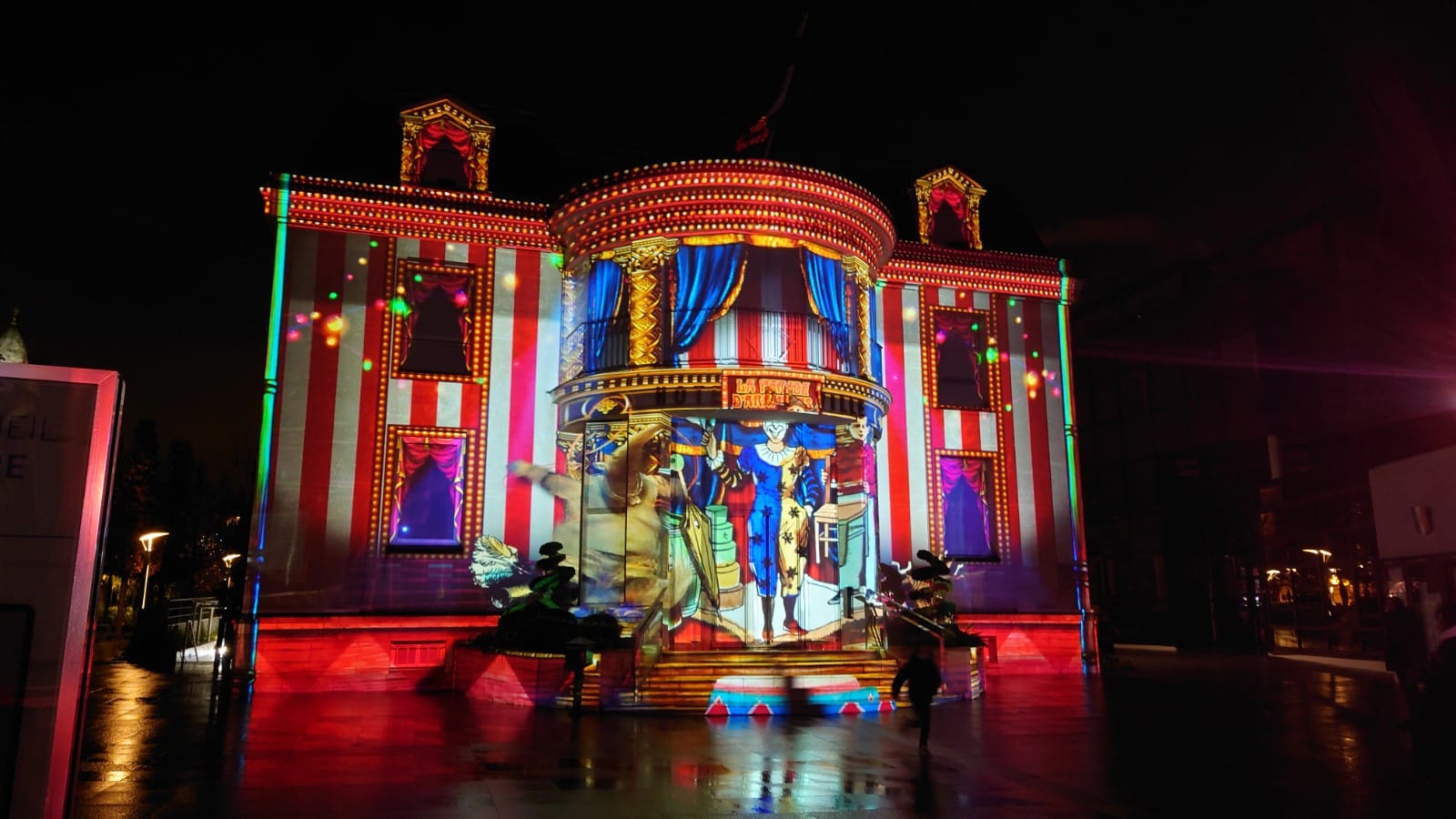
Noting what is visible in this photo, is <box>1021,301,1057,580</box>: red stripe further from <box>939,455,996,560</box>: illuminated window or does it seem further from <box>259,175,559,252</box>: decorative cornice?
<box>259,175,559,252</box>: decorative cornice

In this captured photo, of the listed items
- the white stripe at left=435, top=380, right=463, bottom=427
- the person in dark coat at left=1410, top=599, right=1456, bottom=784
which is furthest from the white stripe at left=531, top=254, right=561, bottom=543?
the person in dark coat at left=1410, top=599, right=1456, bottom=784

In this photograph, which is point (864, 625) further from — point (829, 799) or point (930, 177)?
point (930, 177)

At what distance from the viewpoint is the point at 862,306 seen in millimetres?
20109

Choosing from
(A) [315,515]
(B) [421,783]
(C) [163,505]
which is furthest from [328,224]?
(C) [163,505]

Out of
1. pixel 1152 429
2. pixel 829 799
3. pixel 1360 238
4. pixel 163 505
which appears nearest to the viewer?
pixel 829 799

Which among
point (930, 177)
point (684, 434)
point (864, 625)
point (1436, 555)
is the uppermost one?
point (930, 177)

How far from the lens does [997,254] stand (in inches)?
942

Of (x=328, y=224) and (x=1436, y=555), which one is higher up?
(x=328, y=224)

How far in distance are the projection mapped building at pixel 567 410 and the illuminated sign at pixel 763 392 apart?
0.15ft

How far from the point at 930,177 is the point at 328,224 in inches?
551

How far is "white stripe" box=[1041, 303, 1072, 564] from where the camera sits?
23109mm

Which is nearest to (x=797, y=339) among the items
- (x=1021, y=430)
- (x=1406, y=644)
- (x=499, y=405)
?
(x=499, y=405)

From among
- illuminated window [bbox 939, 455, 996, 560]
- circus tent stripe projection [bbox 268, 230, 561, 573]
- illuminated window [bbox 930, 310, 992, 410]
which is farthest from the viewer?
illuminated window [bbox 930, 310, 992, 410]

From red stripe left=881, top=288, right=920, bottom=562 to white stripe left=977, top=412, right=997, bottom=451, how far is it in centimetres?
172
